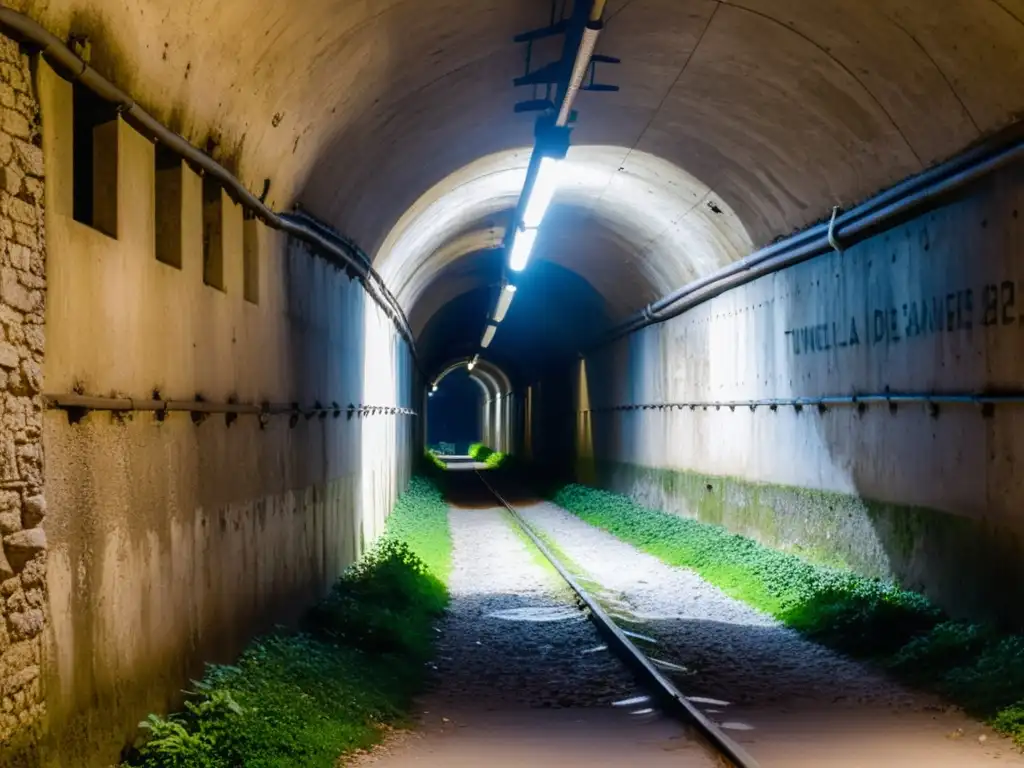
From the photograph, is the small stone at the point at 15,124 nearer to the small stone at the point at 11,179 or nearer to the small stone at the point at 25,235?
the small stone at the point at 11,179

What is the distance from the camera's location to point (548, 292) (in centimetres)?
2805

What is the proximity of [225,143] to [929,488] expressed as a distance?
6.74 meters

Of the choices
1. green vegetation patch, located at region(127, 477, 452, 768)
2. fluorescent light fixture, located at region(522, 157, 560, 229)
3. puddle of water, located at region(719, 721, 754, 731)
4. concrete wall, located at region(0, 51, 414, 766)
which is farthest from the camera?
fluorescent light fixture, located at region(522, 157, 560, 229)

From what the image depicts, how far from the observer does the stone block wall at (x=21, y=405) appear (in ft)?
13.8

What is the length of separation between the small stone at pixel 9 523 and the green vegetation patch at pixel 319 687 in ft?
5.29

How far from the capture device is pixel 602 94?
39.0 ft

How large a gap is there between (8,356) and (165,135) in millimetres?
2257

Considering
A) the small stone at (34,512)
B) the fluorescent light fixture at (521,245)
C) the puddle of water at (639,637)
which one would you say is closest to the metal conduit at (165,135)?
the small stone at (34,512)

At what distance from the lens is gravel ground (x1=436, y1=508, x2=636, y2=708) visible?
830cm

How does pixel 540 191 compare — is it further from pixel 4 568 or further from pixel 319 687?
pixel 4 568

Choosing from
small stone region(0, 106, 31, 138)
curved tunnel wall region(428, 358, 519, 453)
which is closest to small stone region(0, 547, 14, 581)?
small stone region(0, 106, 31, 138)

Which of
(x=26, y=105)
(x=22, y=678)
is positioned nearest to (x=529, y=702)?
(x=22, y=678)

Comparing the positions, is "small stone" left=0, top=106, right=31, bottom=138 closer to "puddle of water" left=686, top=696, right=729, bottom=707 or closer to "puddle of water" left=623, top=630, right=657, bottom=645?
"puddle of water" left=686, top=696, right=729, bottom=707

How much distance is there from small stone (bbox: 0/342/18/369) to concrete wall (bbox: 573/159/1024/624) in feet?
23.1
